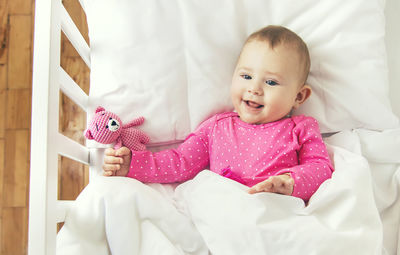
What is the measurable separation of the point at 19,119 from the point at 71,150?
58 cm

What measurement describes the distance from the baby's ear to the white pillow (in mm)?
42

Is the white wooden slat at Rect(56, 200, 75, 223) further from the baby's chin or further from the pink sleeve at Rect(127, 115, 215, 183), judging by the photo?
the baby's chin

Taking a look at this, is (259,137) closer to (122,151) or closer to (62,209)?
(122,151)

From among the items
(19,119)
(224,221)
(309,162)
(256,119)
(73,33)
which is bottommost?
(224,221)

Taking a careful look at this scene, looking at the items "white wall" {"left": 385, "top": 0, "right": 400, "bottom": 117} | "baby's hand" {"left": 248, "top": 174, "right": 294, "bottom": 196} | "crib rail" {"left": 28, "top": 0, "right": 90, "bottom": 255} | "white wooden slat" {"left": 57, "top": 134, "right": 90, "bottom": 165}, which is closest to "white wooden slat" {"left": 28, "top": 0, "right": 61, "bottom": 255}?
"crib rail" {"left": 28, "top": 0, "right": 90, "bottom": 255}

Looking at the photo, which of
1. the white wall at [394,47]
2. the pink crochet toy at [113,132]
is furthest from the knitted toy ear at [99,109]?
the white wall at [394,47]

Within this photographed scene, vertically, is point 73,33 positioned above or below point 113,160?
above

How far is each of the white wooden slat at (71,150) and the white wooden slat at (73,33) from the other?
23 centimetres

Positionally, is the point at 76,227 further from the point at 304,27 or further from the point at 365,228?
the point at 304,27

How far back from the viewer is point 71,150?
2.81ft

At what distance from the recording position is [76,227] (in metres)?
0.77

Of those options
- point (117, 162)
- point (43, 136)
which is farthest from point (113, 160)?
point (43, 136)

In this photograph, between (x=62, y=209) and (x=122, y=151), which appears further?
(x=122, y=151)

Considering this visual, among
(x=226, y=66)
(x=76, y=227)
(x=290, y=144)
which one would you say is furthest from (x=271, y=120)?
(x=76, y=227)
